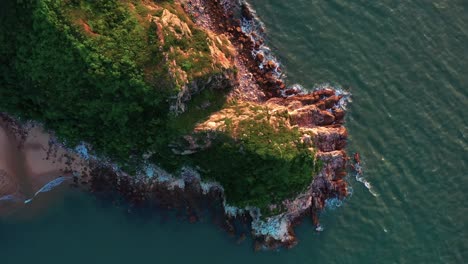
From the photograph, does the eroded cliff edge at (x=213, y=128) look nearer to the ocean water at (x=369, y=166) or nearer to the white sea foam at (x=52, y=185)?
the white sea foam at (x=52, y=185)

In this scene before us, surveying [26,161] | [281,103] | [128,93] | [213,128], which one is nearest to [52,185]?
[26,161]

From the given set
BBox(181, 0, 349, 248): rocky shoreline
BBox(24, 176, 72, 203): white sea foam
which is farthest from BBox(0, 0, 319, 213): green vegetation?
BBox(24, 176, 72, 203): white sea foam

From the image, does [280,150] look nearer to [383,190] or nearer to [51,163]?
[383,190]

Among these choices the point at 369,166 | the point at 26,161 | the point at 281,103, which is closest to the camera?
the point at 26,161

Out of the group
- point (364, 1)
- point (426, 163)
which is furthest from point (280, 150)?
point (364, 1)

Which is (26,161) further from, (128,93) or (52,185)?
(128,93)

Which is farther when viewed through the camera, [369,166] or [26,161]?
[369,166]
